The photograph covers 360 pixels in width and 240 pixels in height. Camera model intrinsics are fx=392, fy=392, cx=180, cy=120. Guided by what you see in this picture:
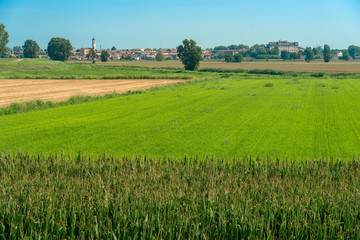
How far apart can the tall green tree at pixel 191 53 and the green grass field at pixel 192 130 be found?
93.4m

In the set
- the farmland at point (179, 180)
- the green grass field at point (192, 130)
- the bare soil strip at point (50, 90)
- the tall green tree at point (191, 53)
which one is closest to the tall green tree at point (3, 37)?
the tall green tree at point (191, 53)

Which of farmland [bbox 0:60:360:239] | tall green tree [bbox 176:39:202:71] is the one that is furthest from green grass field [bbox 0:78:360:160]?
tall green tree [bbox 176:39:202:71]

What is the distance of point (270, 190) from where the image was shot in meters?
9.15

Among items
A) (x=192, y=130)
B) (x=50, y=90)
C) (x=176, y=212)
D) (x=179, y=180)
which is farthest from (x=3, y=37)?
(x=176, y=212)

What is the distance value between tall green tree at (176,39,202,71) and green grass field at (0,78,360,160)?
9340cm

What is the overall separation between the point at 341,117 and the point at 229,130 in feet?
34.6

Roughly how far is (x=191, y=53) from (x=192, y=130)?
10737 centimetres

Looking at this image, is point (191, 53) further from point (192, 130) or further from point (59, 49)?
point (192, 130)

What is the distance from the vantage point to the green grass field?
1752 centimetres

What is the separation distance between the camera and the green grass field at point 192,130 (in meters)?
17.5

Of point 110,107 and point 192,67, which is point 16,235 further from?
point 192,67

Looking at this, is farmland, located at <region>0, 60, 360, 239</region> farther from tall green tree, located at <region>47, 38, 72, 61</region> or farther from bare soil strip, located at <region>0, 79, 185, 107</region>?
tall green tree, located at <region>47, 38, 72, 61</region>

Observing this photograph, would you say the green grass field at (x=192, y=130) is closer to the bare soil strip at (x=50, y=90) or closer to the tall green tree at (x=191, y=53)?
the bare soil strip at (x=50, y=90)

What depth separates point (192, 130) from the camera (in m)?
22.6
